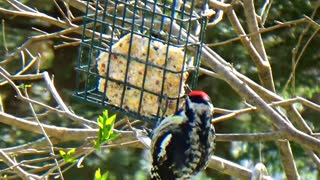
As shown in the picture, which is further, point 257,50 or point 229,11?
point 257,50

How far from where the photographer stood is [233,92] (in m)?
6.83

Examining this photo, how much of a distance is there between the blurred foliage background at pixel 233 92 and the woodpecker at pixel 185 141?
2775 mm

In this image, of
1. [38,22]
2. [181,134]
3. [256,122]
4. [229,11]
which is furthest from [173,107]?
[38,22]

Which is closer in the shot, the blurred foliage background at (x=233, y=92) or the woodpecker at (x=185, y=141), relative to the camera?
the woodpecker at (x=185, y=141)

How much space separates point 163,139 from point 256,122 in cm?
306

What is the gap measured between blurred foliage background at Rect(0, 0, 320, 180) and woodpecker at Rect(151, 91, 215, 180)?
277 centimetres

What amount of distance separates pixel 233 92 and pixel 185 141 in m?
2.94

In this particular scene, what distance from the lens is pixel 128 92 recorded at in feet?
13.6

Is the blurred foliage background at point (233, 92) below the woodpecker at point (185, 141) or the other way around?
below

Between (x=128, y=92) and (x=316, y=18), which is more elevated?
(x=128, y=92)

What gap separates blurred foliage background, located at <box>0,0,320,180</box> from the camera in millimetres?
6824

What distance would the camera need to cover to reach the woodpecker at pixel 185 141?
3857 millimetres

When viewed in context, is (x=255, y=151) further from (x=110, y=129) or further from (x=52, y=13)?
(x=110, y=129)

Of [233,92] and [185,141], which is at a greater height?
[185,141]
